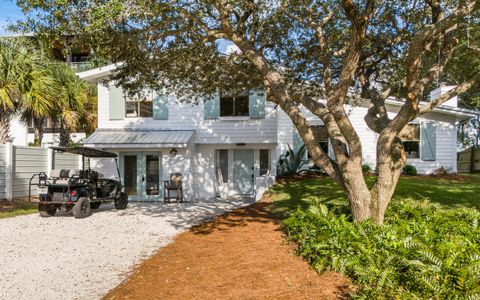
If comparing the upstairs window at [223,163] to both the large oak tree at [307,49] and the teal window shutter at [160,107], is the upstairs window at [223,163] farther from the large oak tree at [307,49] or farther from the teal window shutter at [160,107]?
the large oak tree at [307,49]

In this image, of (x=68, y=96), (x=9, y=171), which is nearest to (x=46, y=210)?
(x=9, y=171)

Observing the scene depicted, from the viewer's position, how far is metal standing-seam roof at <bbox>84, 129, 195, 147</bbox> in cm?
1482

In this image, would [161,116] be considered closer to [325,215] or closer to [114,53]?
[114,53]

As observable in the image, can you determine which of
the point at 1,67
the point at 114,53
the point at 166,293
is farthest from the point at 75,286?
the point at 1,67

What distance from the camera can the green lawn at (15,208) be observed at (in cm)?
1178

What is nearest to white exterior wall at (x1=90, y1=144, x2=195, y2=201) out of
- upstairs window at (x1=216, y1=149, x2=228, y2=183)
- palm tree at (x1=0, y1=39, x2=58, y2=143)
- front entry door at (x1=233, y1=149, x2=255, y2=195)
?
upstairs window at (x1=216, y1=149, x2=228, y2=183)

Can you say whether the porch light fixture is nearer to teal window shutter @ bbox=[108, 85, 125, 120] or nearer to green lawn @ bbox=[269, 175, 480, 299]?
teal window shutter @ bbox=[108, 85, 125, 120]

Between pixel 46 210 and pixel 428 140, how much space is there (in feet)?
49.8

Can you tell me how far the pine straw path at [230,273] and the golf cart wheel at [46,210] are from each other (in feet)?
16.4

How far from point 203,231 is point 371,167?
35.5ft

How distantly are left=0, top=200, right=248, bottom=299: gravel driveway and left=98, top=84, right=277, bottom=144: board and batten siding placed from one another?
398 centimetres

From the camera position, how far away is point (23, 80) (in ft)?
39.9

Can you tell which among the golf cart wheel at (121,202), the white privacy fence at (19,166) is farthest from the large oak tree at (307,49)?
the white privacy fence at (19,166)

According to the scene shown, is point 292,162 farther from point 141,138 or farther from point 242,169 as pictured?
point 141,138
